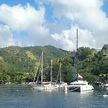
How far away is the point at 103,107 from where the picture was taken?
100625 millimetres

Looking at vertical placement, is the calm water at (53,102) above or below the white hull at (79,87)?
below

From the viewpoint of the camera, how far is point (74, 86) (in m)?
162

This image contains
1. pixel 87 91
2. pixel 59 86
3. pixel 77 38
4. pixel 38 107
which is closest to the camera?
pixel 38 107

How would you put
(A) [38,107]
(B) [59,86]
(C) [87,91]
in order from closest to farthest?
(A) [38,107], (C) [87,91], (B) [59,86]

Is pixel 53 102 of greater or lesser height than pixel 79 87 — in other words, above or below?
below

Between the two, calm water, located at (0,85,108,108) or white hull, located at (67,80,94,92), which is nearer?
calm water, located at (0,85,108,108)

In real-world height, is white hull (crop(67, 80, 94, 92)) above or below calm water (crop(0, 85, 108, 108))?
above

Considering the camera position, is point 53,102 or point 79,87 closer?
point 53,102

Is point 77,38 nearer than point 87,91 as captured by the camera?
No

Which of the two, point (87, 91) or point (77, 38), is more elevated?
point (77, 38)

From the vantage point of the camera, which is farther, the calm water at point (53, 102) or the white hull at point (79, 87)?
the white hull at point (79, 87)

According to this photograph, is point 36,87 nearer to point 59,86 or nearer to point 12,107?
point 59,86

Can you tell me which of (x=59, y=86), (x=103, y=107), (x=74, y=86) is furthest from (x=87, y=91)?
(x=103, y=107)

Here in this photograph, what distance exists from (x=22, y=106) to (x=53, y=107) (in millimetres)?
7791
